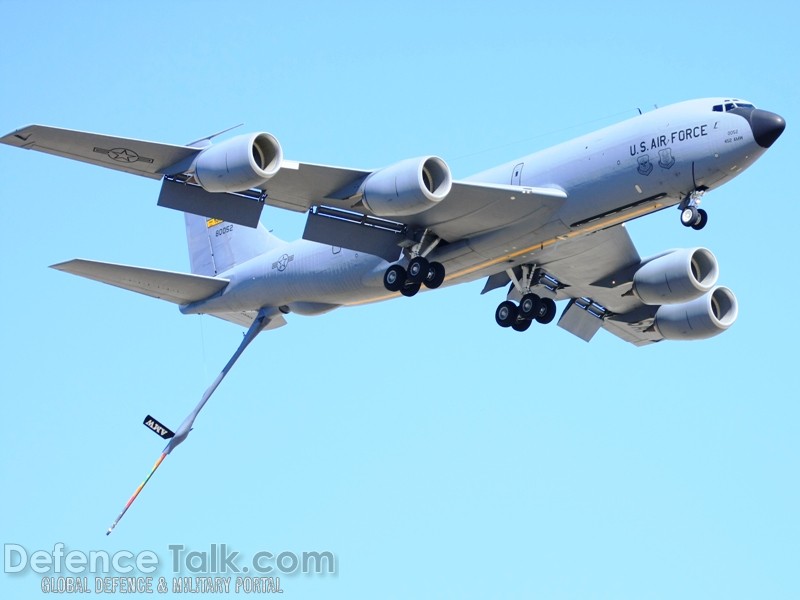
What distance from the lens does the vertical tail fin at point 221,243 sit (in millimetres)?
43188

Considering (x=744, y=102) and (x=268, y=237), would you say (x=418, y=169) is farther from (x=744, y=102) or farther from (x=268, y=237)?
(x=268, y=237)

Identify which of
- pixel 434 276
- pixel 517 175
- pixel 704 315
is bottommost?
pixel 434 276

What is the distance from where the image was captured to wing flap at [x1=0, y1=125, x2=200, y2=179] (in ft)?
108

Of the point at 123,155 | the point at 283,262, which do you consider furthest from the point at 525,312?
the point at 123,155

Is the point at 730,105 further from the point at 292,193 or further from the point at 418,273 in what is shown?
the point at 292,193

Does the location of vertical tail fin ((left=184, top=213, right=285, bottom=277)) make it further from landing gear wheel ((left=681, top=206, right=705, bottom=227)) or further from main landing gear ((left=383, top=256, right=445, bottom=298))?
landing gear wheel ((left=681, top=206, right=705, bottom=227))

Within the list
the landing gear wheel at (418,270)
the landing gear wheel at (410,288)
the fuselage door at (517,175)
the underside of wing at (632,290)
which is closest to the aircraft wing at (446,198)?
the fuselage door at (517,175)

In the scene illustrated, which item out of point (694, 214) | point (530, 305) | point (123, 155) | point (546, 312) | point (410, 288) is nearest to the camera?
point (694, 214)

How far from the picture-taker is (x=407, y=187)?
110ft

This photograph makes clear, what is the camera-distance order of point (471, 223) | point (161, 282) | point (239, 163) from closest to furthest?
point (239, 163), point (471, 223), point (161, 282)

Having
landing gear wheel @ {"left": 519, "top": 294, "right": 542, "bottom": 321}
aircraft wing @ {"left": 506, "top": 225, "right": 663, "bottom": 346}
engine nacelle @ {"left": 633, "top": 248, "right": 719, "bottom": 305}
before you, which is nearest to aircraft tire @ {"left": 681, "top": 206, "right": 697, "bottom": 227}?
aircraft wing @ {"left": 506, "top": 225, "right": 663, "bottom": 346}

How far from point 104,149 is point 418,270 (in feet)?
27.6

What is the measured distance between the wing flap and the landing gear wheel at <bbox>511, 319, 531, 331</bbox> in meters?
10.7

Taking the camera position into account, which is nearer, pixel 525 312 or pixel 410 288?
pixel 410 288
